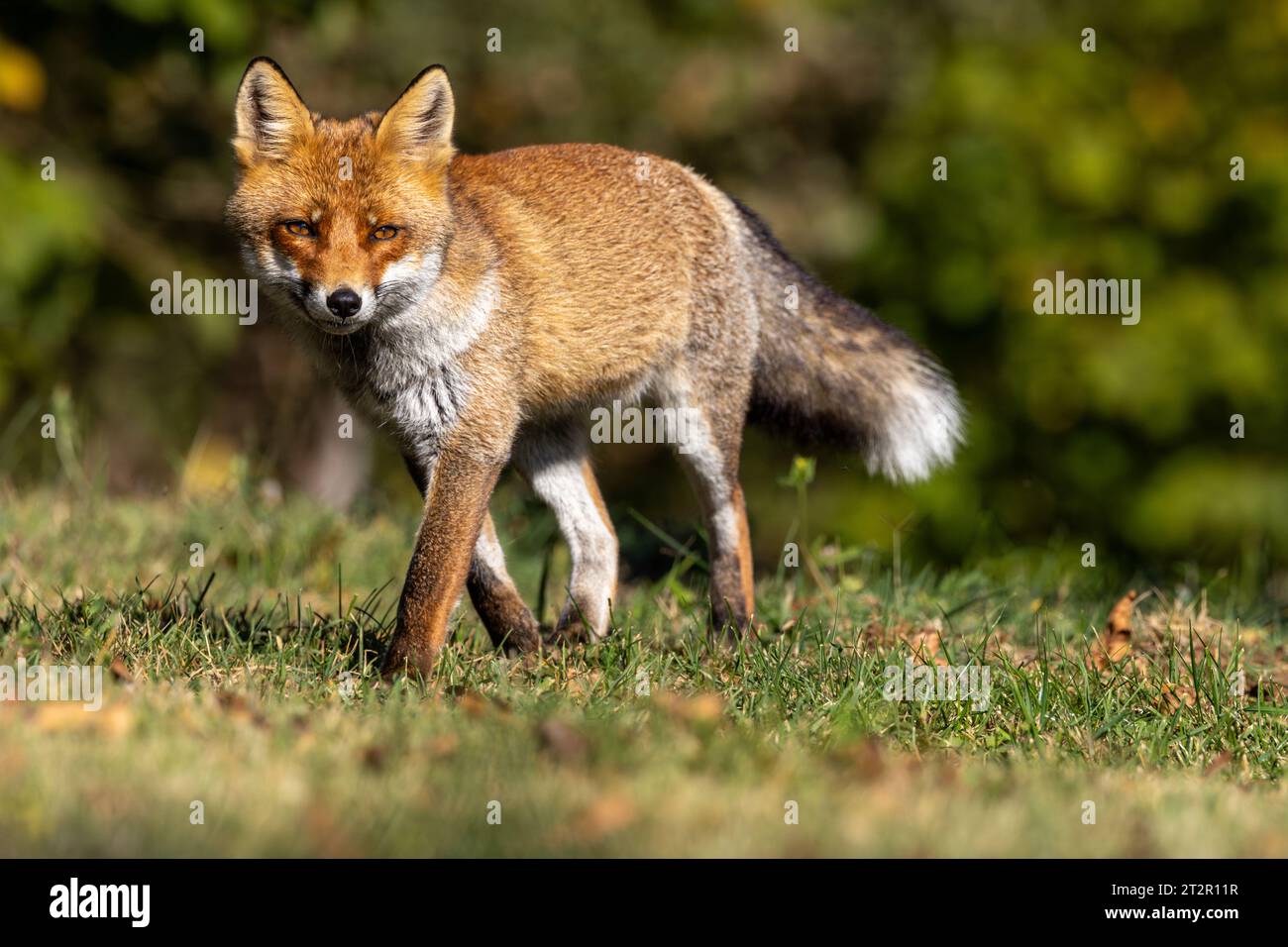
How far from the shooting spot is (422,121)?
18.3 feet

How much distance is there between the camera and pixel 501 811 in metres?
3.74

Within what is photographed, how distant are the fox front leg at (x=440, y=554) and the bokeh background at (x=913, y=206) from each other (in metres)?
6.66

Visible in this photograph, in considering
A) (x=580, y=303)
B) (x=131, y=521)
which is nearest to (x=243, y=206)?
(x=580, y=303)

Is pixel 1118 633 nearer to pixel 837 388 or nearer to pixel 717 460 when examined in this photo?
pixel 837 388

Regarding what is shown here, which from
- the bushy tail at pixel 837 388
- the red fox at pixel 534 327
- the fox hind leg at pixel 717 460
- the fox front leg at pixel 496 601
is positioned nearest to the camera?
the red fox at pixel 534 327

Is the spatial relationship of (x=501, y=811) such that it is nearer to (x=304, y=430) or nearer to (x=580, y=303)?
(x=580, y=303)

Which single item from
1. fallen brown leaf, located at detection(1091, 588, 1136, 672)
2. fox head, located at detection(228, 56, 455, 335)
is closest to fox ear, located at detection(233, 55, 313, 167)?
fox head, located at detection(228, 56, 455, 335)

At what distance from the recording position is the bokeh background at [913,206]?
1328 cm

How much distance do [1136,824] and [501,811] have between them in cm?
168

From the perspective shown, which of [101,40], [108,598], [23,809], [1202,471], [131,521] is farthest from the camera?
[1202,471]

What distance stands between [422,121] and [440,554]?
63.7 inches

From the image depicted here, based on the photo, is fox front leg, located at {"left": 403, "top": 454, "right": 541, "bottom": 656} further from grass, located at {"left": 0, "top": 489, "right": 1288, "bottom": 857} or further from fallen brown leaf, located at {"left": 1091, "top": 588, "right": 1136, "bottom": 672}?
fallen brown leaf, located at {"left": 1091, "top": 588, "right": 1136, "bottom": 672}

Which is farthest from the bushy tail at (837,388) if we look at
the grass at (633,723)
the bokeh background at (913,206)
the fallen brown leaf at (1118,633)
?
the bokeh background at (913,206)

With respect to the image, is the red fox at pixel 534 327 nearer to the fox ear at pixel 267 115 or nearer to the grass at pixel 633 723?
the fox ear at pixel 267 115
